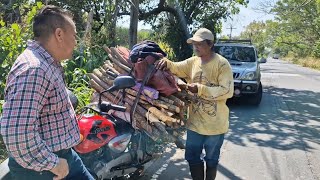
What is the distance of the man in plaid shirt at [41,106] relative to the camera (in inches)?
65.6

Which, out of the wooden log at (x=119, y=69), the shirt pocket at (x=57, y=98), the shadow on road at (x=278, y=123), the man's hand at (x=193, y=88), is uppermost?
the shirt pocket at (x=57, y=98)

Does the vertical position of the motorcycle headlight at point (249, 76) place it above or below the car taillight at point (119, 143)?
below

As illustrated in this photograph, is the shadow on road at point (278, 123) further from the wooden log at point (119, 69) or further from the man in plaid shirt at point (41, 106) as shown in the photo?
the man in plaid shirt at point (41, 106)

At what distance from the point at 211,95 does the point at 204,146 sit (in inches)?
24.7

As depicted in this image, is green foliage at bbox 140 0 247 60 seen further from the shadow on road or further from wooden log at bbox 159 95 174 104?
wooden log at bbox 159 95 174 104

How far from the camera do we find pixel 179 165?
16.5 ft

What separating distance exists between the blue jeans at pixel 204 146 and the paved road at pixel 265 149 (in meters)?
0.92

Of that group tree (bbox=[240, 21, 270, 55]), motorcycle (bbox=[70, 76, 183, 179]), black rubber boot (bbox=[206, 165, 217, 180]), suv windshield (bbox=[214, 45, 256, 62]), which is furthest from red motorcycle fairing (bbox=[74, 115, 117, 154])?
tree (bbox=[240, 21, 270, 55])

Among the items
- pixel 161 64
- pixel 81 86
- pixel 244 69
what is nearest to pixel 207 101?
pixel 161 64

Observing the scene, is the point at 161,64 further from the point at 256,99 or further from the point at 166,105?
the point at 256,99

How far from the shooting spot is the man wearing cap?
3.40 meters

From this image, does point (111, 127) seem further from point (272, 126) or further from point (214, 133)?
point (272, 126)

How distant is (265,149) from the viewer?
5977mm

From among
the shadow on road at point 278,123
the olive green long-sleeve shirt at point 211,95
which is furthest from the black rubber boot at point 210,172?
the shadow on road at point 278,123
